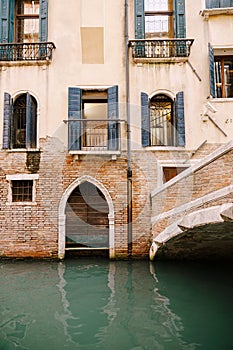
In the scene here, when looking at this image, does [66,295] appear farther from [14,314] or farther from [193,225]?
[193,225]

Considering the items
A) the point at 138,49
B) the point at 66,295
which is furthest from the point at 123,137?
the point at 66,295

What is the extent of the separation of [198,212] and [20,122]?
17.6 feet

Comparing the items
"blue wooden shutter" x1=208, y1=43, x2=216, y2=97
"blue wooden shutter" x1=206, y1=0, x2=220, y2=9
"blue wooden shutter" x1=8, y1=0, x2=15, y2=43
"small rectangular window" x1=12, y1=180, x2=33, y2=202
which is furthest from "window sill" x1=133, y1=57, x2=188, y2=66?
"small rectangular window" x1=12, y1=180, x2=33, y2=202

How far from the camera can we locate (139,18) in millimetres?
7992

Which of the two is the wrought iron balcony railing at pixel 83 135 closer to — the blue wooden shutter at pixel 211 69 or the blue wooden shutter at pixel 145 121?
the blue wooden shutter at pixel 145 121

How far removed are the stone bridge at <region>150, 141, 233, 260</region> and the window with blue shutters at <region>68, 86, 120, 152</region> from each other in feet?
6.10

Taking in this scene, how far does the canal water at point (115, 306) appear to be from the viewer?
3.62 metres

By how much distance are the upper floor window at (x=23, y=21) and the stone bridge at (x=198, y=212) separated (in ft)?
17.2

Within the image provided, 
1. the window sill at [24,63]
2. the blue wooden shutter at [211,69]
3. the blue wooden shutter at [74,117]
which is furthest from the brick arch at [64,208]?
the blue wooden shutter at [211,69]

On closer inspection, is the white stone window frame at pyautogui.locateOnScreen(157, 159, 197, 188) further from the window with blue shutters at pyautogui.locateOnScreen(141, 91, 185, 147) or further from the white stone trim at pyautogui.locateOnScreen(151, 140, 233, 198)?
the white stone trim at pyautogui.locateOnScreen(151, 140, 233, 198)

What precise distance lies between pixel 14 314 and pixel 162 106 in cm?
601

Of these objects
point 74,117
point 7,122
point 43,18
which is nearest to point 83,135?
point 74,117

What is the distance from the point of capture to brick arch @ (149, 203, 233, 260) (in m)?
4.17

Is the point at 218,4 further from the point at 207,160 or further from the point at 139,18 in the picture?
the point at 207,160
